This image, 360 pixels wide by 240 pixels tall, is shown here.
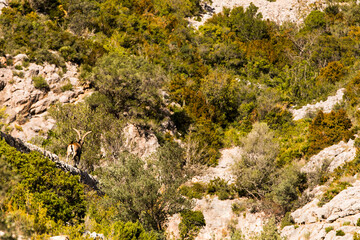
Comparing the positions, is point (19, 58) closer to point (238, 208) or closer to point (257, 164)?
point (257, 164)

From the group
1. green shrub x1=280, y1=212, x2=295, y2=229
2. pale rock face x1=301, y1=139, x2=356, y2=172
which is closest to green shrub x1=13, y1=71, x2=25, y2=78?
green shrub x1=280, y1=212, x2=295, y2=229

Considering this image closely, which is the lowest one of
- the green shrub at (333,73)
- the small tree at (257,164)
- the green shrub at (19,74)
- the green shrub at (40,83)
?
the small tree at (257,164)

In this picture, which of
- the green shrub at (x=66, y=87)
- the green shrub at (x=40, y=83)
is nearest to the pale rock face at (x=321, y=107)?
the green shrub at (x=66, y=87)

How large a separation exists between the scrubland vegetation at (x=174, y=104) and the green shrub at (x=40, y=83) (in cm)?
14

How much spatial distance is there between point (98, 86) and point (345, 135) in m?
22.8

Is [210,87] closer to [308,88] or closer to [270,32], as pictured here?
[308,88]

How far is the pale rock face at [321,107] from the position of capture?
3481 centimetres

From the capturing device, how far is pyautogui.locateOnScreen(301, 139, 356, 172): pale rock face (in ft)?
80.9

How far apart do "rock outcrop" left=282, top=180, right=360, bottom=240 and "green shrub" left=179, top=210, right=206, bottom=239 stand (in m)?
5.89

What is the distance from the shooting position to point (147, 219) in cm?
1827

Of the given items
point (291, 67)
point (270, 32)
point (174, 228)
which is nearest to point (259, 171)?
point (174, 228)

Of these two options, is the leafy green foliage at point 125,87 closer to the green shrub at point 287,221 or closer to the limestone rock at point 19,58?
the limestone rock at point 19,58

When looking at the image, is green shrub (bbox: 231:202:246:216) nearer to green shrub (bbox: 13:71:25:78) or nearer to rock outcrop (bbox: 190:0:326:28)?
green shrub (bbox: 13:71:25:78)

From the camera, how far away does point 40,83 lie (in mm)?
30656
